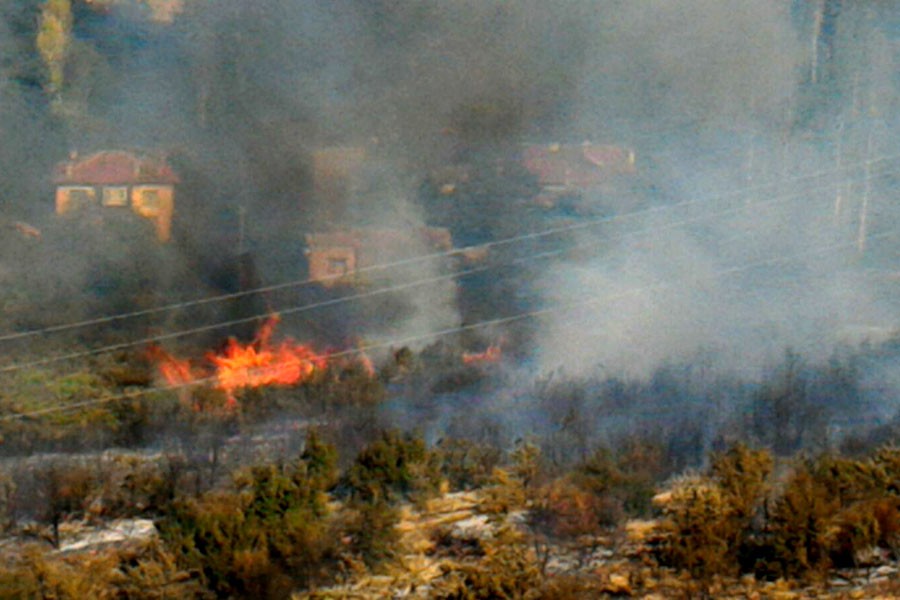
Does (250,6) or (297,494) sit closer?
(297,494)

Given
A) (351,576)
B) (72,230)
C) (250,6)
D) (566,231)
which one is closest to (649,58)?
(566,231)

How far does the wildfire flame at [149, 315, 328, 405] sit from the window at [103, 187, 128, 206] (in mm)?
9584

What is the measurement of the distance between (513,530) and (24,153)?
22.4 meters

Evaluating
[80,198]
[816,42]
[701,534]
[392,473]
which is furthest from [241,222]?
[701,534]

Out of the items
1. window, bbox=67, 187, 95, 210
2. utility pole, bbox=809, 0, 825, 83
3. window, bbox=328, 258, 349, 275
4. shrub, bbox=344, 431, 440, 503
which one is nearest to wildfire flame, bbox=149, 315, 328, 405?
shrub, bbox=344, 431, 440, 503

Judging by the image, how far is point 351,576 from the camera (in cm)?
1238

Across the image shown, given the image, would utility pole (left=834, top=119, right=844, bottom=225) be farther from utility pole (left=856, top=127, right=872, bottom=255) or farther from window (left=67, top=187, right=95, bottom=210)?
window (left=67, top=187, right=95, bottom=210)

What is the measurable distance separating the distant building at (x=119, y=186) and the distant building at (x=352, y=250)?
2978 millimetres

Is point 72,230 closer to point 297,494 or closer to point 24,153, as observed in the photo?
point 24,153

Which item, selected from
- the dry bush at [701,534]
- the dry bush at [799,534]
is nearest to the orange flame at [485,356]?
the dry bush at [701,534]

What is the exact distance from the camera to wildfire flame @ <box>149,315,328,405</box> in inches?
783

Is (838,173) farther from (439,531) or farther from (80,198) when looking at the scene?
(439,531)

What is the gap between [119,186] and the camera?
3053 cm

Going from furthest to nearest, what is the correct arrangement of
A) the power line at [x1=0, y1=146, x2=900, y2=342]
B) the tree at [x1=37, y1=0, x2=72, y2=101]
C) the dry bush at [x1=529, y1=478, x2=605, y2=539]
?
the tree at [x1=37, y1=0, x2=72, y2=101], the power line at [x1=0, y1=146, x2=900, y2=342], the dry bush at [x1=529, y1=478, x2=605, y2=539]
